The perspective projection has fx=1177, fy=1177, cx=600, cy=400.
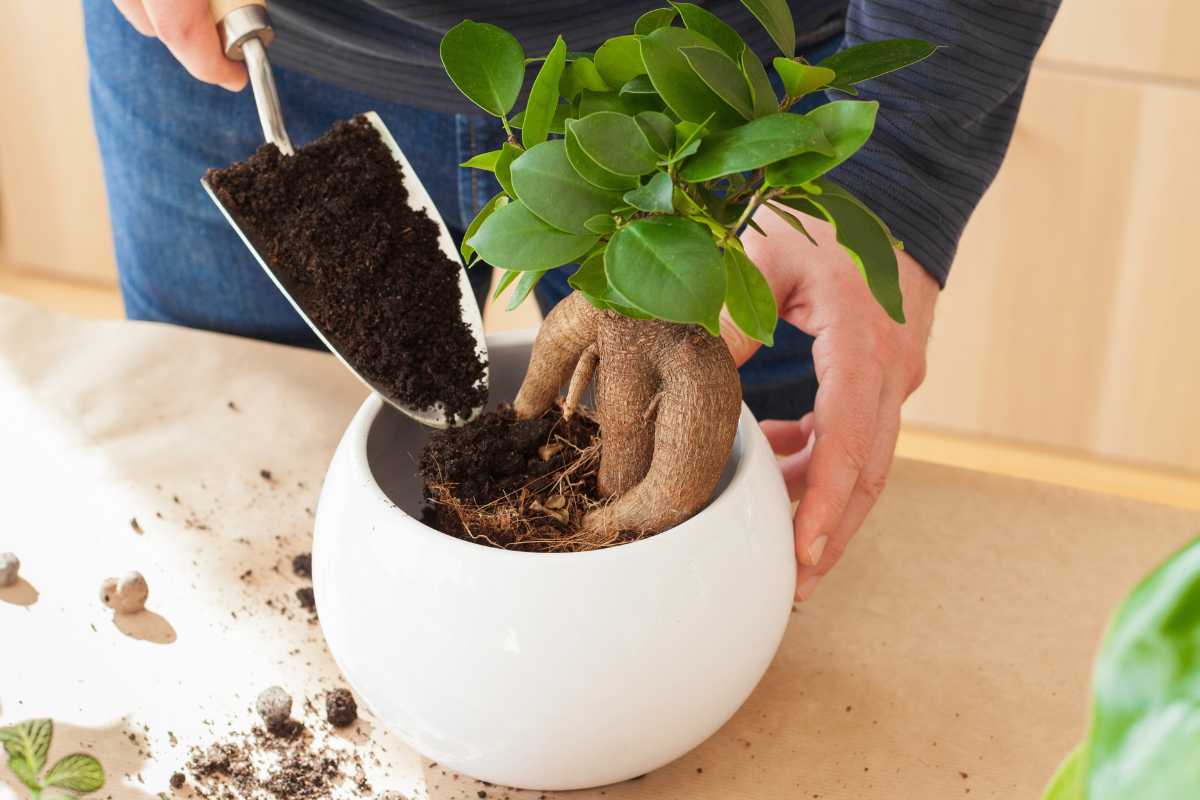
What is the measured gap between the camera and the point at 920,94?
0.68 metres

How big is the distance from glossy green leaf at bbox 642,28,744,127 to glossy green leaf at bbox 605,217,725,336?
5cm

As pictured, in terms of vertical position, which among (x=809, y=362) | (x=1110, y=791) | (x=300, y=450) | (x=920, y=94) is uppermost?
(x=1110, y=791)

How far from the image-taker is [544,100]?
452 millimetres

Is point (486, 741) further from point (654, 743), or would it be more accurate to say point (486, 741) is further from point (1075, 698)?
point (1075, 698)

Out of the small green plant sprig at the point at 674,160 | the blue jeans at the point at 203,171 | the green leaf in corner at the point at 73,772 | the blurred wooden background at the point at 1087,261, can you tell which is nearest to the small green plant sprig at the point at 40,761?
the green leaf in corner at the point at 73,772

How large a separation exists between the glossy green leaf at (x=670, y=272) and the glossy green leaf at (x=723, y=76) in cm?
5

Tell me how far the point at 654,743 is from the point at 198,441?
424 millimetres

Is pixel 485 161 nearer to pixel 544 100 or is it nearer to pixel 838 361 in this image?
pixel 544 100

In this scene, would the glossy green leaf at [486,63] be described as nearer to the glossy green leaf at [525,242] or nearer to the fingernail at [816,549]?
the glossy green leaf at [525,242]

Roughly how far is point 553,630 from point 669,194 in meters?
0.18

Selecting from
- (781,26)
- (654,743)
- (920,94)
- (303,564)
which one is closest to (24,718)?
(303,564)

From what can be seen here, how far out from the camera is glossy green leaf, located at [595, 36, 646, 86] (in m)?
0.46

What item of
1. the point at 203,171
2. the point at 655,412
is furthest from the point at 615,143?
the point at 203,171

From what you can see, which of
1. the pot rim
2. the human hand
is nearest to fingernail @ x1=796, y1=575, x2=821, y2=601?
the human hand
